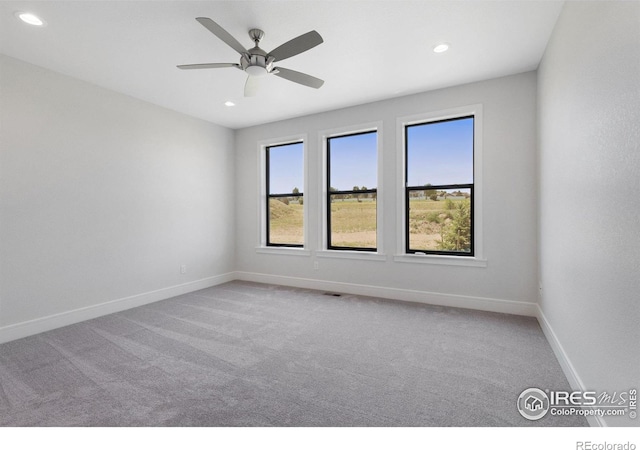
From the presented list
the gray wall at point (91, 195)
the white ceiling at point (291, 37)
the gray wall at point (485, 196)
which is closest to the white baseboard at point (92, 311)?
the gray wall at point (91, 195)

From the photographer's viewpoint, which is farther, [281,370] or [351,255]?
[351,255]

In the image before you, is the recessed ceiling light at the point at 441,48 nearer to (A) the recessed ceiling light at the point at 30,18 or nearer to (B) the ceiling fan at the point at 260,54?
(B) the ceiling fan at the point at 260,54

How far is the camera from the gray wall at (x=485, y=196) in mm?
3369

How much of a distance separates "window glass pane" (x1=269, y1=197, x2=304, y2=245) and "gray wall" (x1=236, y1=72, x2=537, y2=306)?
353 millimetres

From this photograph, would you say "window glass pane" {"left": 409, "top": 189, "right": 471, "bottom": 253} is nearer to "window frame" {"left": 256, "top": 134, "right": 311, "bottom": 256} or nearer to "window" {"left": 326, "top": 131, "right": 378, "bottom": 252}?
"window" {"left": 326, "top": 131, "right": 378, "bottom": 252}

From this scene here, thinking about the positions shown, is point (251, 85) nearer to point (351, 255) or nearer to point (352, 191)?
point (352, 191)

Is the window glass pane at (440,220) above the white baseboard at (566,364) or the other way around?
above

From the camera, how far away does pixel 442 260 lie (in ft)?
12.5

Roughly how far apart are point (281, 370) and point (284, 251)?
286 centimetres

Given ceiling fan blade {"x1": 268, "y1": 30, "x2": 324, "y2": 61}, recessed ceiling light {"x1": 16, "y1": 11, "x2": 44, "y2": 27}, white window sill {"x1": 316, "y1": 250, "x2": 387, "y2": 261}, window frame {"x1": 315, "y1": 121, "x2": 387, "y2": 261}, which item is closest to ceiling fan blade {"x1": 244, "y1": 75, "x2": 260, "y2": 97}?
ceiling fan blade {"x1": 268, "y1": 30, "x2": 324, "y2": 61}

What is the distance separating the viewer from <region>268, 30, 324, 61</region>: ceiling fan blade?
2.13 m

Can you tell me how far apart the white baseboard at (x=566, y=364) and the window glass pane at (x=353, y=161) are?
101 inches

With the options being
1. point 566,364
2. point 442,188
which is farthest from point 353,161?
point 566,364
